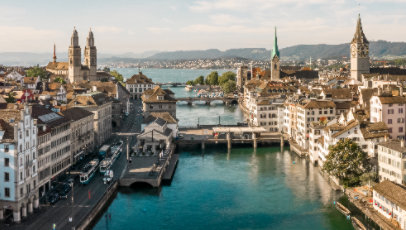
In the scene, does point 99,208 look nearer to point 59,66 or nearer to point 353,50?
point 353,50

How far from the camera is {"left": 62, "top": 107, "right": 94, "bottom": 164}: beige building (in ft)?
176

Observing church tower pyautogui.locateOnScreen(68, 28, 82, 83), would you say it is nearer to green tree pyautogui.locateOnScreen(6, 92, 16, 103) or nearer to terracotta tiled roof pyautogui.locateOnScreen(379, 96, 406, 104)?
green tree pyautogui.locateOnScreen(6, 92, 16, 103)

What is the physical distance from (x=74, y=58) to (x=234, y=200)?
93269 mm

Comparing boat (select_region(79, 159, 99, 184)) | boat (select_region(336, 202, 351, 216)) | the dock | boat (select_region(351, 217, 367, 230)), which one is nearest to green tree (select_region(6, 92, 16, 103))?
boat (select_region(79, 159, 99, 184))

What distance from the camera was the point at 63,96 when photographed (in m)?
89.6

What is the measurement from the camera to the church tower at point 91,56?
138875mm

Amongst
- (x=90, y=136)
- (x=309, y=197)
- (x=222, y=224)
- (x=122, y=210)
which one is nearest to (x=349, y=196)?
(x=309, y=197)

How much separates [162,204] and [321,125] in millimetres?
24212

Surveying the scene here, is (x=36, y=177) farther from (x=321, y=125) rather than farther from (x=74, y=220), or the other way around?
(x=321, y=125)

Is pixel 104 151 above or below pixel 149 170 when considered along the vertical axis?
above

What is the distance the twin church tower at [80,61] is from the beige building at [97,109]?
6332 cm

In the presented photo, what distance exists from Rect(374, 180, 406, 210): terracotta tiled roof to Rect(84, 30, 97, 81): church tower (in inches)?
4381

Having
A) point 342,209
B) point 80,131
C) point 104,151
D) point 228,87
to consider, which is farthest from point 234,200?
point 228,87

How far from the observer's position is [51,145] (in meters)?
45.3
